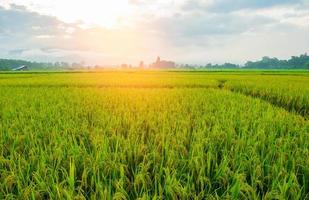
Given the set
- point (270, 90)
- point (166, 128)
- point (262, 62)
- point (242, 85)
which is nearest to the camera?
point (166, 128)

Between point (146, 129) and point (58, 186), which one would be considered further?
point (146, 129)

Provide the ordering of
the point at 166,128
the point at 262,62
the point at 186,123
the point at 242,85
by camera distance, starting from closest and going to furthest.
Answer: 1. the point at 166,128
2. the point at 186,123
3. the point at 242,85
4. the point at 262,62

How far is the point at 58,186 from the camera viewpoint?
1433mm

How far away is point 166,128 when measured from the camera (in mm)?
2900

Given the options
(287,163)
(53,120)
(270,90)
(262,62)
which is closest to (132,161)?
(287,163)

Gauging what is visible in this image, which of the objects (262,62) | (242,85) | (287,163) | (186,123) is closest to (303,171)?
(287,163)

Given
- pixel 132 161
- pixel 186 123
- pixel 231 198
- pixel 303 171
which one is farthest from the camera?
pixel 186 123

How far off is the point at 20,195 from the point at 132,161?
790 mm

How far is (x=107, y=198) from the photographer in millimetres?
1380

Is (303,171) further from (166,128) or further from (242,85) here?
(242,85)

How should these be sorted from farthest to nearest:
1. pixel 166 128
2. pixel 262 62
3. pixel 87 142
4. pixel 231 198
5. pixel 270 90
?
pixel 262 62 → pixel 270 90 → pixel 166 128 → pixel 87 142 → pixel 231 198

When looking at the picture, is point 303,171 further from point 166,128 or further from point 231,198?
point 166,128

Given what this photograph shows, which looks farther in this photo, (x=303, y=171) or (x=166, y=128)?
(x=166, y=128)

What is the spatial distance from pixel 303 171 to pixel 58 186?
1531mm
